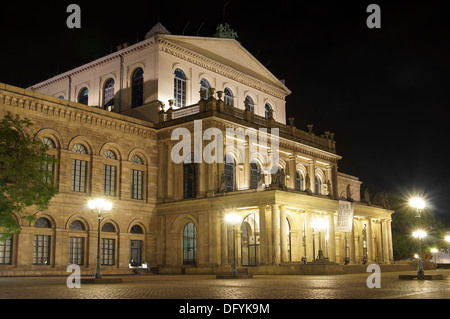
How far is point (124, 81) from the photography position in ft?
A: 149

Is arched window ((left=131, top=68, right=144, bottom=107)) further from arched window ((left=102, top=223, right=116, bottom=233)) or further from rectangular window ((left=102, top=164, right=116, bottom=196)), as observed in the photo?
arched window ((left=102, top=223, right=116, bottom=233))

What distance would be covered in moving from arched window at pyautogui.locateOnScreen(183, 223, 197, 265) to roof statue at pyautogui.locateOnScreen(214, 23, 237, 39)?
20030mm

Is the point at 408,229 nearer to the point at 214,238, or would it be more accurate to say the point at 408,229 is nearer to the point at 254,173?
the point at 254,173

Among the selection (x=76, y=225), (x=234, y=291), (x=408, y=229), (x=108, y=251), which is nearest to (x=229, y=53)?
(x=108, y=251)

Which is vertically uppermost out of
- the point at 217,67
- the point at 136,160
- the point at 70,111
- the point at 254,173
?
the point at 217,67

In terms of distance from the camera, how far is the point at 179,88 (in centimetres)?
4475

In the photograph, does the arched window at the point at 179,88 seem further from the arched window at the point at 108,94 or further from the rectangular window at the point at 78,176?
the rectangular window at the point at 78,176

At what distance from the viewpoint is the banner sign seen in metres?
43.2

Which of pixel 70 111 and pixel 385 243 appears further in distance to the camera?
pixel 385 243

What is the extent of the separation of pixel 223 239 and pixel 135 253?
658 cm

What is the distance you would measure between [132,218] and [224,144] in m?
8.52

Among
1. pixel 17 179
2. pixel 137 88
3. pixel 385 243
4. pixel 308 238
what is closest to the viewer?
pixel 17 179
